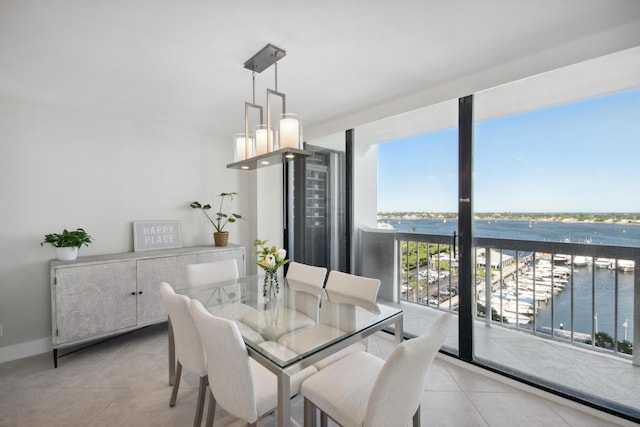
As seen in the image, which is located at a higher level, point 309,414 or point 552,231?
point 552,231

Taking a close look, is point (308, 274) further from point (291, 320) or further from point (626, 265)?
point (626, 265)

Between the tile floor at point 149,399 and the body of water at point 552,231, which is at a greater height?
the body of water at point 552,231

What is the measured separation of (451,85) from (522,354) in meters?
2.35

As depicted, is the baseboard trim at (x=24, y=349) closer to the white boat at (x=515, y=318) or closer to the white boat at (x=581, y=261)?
the white boat at (x=515, y=318)

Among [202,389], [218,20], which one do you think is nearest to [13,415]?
[202,389]

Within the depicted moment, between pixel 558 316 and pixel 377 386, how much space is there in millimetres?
2310

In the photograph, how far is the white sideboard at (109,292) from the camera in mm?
2475

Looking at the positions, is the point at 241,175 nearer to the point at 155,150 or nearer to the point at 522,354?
the point at 155,150

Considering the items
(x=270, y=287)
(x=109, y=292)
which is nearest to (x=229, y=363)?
(x=270, y=287)

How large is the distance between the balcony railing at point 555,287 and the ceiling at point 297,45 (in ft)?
4.60

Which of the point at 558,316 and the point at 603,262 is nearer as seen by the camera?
the point at 603,262

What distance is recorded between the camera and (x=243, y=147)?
208 centimetres

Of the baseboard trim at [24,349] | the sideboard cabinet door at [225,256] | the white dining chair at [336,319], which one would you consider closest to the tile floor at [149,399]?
the baseboard trim at [24,349]

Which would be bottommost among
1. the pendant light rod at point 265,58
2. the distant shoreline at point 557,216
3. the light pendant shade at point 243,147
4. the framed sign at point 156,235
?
the framed sign at point 156,235
